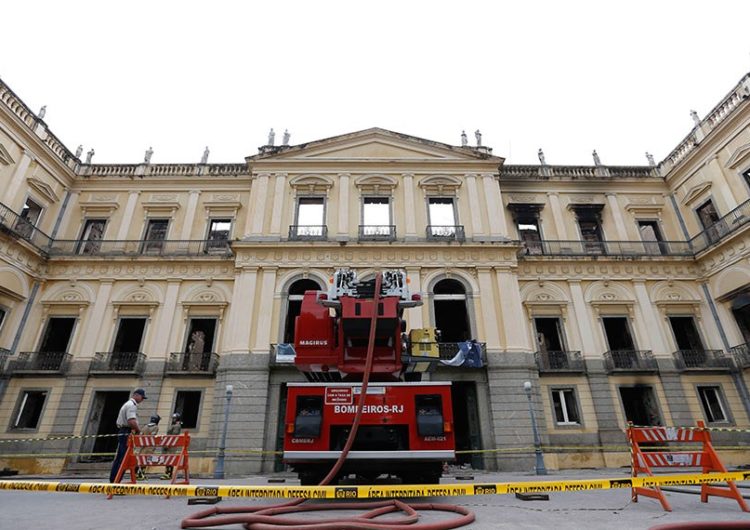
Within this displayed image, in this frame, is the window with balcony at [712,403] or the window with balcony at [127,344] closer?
the window with balcony at [712,403]

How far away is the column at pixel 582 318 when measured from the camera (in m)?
16.9

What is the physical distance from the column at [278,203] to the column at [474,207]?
8853mm

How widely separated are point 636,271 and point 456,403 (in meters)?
10.5

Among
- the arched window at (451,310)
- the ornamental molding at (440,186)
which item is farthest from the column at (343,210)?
the arched window at (451,310)

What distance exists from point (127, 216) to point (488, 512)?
2045 centimetres

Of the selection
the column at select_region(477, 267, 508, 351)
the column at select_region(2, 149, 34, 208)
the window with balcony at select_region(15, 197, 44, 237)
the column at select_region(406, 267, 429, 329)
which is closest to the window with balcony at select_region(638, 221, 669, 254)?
the column at select_region(477, 267, 508, 351)

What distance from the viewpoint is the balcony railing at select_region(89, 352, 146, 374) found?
1593cm

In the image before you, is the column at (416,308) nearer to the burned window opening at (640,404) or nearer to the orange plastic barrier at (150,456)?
the burned window opening at (640,404)

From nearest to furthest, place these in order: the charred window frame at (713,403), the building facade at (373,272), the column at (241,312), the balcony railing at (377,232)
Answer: the building facade at (373,272) < the column at (241,312) < the charred window frame at (713,403) < the balcony railing at (377,232)

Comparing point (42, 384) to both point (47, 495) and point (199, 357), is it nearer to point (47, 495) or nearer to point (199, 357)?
point (199, 357)

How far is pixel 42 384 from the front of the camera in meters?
15.8

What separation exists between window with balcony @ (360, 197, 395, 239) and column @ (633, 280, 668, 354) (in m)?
11.5

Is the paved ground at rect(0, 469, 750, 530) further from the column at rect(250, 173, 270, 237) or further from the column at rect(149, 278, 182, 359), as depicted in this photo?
the column at rect(250, 173, 270, 237)

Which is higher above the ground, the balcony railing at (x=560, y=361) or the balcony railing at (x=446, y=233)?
the balcony railing at (x=446, y=233)
